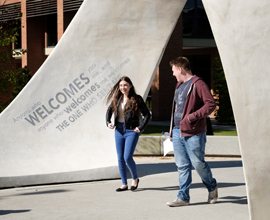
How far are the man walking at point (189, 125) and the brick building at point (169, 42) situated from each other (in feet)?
53.0

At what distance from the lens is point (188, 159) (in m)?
5.71

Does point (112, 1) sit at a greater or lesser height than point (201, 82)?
greater

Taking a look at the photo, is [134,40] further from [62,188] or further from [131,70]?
[62,188]

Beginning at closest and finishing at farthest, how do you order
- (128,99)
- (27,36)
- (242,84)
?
1. (242,84)
2. (128,99)
3. (27,36)

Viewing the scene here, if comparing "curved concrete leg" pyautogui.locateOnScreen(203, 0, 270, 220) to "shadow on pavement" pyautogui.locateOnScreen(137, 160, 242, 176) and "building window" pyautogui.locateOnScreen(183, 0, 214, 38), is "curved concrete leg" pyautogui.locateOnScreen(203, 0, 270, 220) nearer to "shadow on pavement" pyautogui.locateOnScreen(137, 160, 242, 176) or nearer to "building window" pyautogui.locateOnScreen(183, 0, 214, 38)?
"shadow on pavement" pyautogui.locateOnScreen(137, 160, 242, 176)

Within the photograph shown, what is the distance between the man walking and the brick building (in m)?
16.1

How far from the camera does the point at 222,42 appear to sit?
14.5 ft

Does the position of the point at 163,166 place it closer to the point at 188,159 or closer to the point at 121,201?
the point at 121,201

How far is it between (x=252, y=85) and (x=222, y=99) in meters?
17.1

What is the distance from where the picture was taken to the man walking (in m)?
5.41

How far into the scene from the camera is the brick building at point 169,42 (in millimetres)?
22969

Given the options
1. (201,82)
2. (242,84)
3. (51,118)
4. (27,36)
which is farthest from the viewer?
(27,36)

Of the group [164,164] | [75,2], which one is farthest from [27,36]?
[164,164]

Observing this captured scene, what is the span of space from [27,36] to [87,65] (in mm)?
20868
